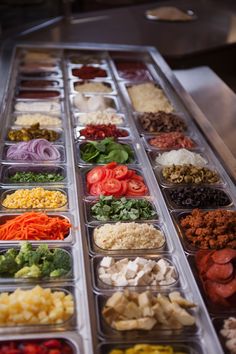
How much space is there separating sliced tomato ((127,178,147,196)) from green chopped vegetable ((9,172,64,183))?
1.44ft

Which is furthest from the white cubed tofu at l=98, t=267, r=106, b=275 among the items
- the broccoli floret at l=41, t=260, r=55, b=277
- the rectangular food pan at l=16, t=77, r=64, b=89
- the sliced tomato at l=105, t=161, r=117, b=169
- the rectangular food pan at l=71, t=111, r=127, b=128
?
the rectangular food pan at l=16, t=77, r=64, b=89

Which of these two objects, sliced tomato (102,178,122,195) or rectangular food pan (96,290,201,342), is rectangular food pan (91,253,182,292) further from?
sliced tomato (102,178,122,195)

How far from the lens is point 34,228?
244cm

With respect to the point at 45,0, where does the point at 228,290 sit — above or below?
below

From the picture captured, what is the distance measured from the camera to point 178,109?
4.01 m

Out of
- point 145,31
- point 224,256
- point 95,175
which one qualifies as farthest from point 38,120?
point 145,31

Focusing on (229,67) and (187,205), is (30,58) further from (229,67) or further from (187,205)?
(187,205)

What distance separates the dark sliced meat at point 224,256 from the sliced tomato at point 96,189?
0.87 m

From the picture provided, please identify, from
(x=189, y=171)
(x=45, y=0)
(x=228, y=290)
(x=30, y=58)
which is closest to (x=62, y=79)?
(x=30, y=58)

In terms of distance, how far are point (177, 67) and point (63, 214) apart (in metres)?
2.82

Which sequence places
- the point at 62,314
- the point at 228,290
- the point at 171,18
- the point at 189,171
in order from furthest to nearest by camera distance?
the point at 171,18 → the point at 189,171 → the point at 228,290 → the point at 62,314

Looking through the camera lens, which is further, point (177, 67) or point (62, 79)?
point (177, 67)

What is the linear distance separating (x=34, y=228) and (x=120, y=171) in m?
0.81

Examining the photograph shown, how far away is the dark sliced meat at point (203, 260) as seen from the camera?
2224 millimetres
